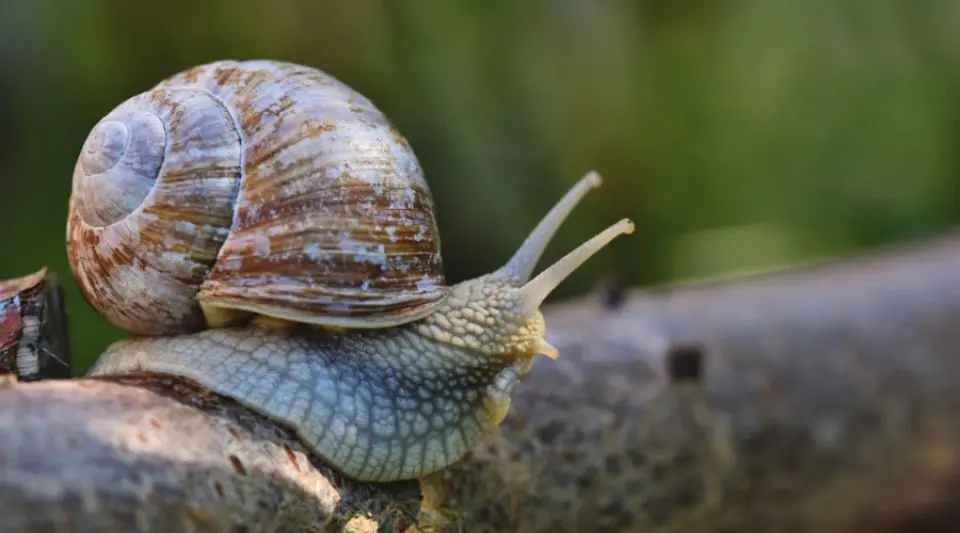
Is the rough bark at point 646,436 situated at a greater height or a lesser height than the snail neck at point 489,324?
lesser

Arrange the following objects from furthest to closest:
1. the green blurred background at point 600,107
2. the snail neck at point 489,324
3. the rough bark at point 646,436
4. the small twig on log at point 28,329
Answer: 1. the green blurred background at point 600,107
2. the snail neck at point 489,324
3. the small twig on log at point 28,329
4. the rough bark at point 646,436

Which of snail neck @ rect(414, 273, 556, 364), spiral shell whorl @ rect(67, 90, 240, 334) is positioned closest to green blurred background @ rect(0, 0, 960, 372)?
spiral shell whorl @ rect(67, 90, 240, 334)

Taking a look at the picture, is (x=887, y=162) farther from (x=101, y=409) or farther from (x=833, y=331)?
(x=101, y=409)

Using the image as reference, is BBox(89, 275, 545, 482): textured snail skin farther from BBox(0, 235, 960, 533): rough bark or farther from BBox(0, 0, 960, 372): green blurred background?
BBox(0, 0, 960, 372): green blurred background

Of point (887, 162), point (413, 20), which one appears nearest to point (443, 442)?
point (413, 20)

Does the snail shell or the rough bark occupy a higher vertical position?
the snail shell

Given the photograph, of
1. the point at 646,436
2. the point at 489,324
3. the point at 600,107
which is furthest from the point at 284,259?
the point at 600,107

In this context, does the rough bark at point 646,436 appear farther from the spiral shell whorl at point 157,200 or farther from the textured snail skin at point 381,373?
the spiral shell whorl at point 157,200

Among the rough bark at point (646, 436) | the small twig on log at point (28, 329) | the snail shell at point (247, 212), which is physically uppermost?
the snail shell at point (247, 212)

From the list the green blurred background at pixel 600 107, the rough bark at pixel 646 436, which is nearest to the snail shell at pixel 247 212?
the rough bark at pixel 646 436
